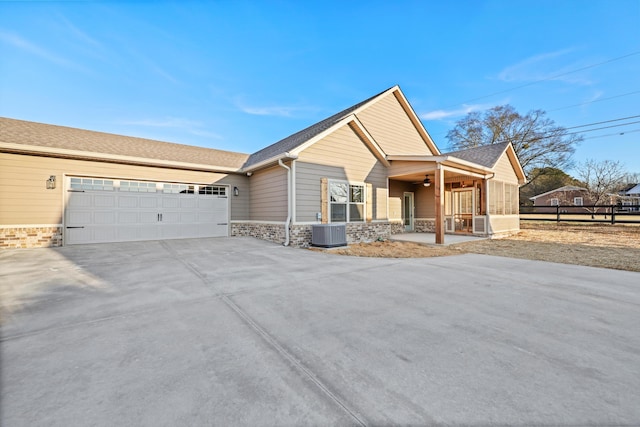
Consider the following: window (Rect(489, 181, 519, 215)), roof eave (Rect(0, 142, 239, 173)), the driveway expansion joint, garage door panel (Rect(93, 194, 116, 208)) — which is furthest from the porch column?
garage door panel (Rect(93, 194, 116, 208))

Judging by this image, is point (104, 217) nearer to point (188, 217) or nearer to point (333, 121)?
point (188, 217)

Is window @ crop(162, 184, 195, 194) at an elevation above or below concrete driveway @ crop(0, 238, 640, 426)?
above

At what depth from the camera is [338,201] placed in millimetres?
9719

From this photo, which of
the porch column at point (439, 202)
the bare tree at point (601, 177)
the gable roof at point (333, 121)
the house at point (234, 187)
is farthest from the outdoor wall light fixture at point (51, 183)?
the bare tree at point (601, 177)

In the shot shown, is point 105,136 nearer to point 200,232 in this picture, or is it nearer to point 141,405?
point 200,232

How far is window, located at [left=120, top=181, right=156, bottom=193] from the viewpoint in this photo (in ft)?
31.2

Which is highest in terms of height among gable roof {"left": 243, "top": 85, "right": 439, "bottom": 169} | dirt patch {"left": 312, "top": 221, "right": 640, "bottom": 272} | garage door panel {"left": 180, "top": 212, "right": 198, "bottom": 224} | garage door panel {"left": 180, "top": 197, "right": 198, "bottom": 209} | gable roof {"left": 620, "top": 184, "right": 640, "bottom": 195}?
gable roof {"left": 243, "top": 85, "right": 439, "bottom": 169}

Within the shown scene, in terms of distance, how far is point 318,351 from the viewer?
232 cm

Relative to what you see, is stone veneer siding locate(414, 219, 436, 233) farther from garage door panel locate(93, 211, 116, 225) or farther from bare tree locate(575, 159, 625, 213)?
bare tree locate(575, 159, 625, 213)

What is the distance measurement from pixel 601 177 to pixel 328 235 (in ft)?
→ 85.8

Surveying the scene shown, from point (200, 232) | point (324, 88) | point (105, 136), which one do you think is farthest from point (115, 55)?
point (324, 88)

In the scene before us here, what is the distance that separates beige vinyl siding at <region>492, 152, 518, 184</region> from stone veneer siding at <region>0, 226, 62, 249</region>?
17.3 m

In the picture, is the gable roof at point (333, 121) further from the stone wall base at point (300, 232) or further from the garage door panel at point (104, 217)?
the garage door panel at point (104, 217)

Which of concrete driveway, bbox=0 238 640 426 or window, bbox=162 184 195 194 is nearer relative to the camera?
concrete driveway, bbox=0 238 640 426
